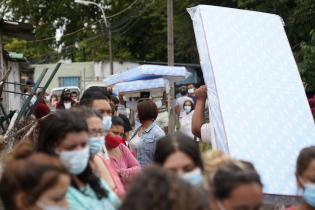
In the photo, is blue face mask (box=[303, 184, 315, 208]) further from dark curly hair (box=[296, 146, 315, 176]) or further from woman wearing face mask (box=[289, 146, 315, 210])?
dark curly hair (box=[296, 146, 315, 176])

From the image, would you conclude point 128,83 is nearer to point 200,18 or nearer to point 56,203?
point 200,18

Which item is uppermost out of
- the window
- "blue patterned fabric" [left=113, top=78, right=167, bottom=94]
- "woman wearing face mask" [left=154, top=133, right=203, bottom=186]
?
the window

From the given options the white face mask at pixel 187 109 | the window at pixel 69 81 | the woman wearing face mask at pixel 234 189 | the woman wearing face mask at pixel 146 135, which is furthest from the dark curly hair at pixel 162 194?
the window at pixel 69 81

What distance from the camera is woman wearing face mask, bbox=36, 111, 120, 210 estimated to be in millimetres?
3057

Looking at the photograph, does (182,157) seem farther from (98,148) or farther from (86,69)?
(86,69)

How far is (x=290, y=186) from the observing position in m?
4.64

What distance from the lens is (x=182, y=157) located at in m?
3.17

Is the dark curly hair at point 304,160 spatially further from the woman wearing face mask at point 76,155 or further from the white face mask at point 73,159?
the white face mask at point 73,159

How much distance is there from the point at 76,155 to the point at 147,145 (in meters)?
2.98

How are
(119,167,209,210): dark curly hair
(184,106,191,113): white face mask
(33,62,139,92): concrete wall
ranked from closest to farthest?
(119,167,209,210): dark curly hair, (184,106,191,113): white face mask, (33,62,139,92): concrete wall

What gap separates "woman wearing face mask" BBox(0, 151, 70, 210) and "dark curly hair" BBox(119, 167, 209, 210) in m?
0.47

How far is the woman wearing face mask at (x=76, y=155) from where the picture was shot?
3.06 metres

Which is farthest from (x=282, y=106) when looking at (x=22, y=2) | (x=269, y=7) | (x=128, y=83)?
(x=22, y=2)

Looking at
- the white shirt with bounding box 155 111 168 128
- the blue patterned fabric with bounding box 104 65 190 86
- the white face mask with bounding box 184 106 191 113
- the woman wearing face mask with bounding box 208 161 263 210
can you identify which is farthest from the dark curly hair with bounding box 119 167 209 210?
the white shirt with bounding box 155 111 168 128
